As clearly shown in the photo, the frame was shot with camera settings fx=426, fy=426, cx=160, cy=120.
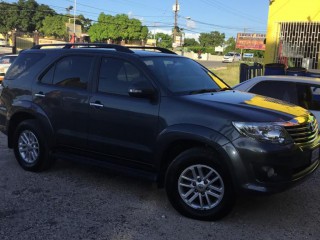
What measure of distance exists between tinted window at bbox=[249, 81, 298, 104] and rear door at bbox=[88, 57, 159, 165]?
9.23 feet

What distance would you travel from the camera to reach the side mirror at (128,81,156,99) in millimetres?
4645

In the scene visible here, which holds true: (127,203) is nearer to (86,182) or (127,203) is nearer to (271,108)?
(86,182)

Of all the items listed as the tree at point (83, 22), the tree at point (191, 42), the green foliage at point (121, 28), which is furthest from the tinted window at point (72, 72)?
the tree at point (191, 42)

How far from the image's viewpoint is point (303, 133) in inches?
173

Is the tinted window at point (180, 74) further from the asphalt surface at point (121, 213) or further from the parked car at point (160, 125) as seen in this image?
the asphalt surface at point (121, 213)

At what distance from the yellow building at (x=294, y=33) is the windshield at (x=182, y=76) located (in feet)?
33.8

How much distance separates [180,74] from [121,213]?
1801mm

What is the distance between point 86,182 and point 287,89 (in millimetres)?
3548

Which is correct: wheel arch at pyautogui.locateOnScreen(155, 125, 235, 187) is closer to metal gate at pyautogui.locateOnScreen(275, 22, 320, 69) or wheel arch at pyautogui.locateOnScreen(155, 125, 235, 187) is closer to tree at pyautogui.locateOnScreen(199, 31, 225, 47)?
metal gate at pyautogui.locateOnScreen(275, 22, 320, 69)

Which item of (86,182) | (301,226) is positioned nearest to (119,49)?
(86,182)

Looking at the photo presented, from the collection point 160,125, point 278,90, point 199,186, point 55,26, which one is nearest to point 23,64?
point 160,125

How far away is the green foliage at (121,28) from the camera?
282 ft

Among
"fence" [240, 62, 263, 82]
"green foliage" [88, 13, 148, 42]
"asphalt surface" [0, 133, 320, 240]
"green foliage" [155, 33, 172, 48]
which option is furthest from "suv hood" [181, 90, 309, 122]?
"green foliage" [155, 33, 172, 48]

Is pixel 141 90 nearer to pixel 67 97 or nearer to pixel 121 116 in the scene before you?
pixel 121 116
